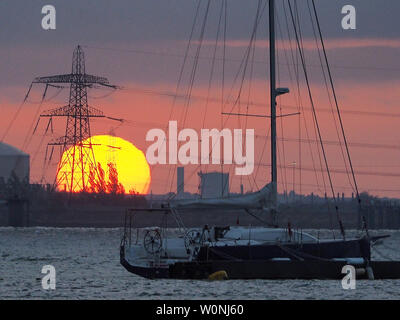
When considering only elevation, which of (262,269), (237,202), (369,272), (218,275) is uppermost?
(237,202)

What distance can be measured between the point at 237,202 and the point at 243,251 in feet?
17.0

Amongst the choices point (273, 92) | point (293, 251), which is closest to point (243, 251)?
point (293, 251)

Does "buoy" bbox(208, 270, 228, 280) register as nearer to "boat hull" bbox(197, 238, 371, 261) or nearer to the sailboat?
the sailboat

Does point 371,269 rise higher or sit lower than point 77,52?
lower

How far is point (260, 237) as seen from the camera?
6762 cm

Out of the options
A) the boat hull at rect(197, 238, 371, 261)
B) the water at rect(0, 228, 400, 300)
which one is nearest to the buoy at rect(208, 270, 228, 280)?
the water at rect(0, 228, 400, 300)

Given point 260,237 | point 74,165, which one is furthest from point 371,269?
point 74,165

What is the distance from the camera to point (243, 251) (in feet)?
214

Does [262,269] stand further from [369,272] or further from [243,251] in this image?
[369,272]

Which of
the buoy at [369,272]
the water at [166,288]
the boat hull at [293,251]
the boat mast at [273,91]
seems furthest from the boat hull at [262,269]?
the boat mast at [273,91]

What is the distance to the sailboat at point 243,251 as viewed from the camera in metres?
63.8

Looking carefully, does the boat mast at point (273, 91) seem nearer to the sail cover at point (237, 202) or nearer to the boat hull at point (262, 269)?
the sail cover at point (237, 202)
